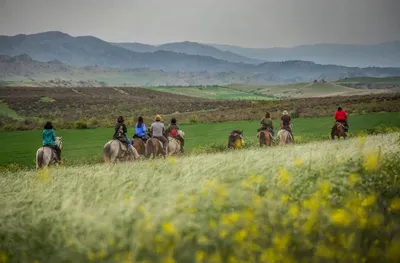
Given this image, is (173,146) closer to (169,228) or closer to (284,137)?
(284,137)

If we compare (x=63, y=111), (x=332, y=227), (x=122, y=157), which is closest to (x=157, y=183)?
(x=332, y=227)

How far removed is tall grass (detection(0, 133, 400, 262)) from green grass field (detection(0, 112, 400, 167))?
79.2ft

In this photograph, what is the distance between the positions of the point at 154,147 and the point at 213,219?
1610cm

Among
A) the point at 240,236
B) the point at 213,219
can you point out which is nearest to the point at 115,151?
the point at 213,219

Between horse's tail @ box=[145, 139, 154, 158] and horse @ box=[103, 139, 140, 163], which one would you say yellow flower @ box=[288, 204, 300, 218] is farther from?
horse's tail @ box=[145, 139, 154, 158]

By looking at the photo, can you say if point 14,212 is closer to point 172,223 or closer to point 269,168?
point 172,223

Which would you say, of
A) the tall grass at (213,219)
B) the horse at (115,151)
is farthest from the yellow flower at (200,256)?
the horse at (115,151)

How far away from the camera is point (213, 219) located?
5023mm

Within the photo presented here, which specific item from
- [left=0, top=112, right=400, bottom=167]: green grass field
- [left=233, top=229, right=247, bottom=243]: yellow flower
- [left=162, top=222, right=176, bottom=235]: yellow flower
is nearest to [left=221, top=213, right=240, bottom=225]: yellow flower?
[left=233, top=229, right=247, bottom=243]: yellow flower

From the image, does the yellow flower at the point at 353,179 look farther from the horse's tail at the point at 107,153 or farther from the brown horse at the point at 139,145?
the brown horse at the point at 139,145

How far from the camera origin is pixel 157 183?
6.32 meters

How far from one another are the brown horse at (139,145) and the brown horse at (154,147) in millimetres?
569

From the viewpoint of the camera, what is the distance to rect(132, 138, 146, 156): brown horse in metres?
21.4

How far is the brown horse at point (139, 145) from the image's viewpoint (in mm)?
21375
